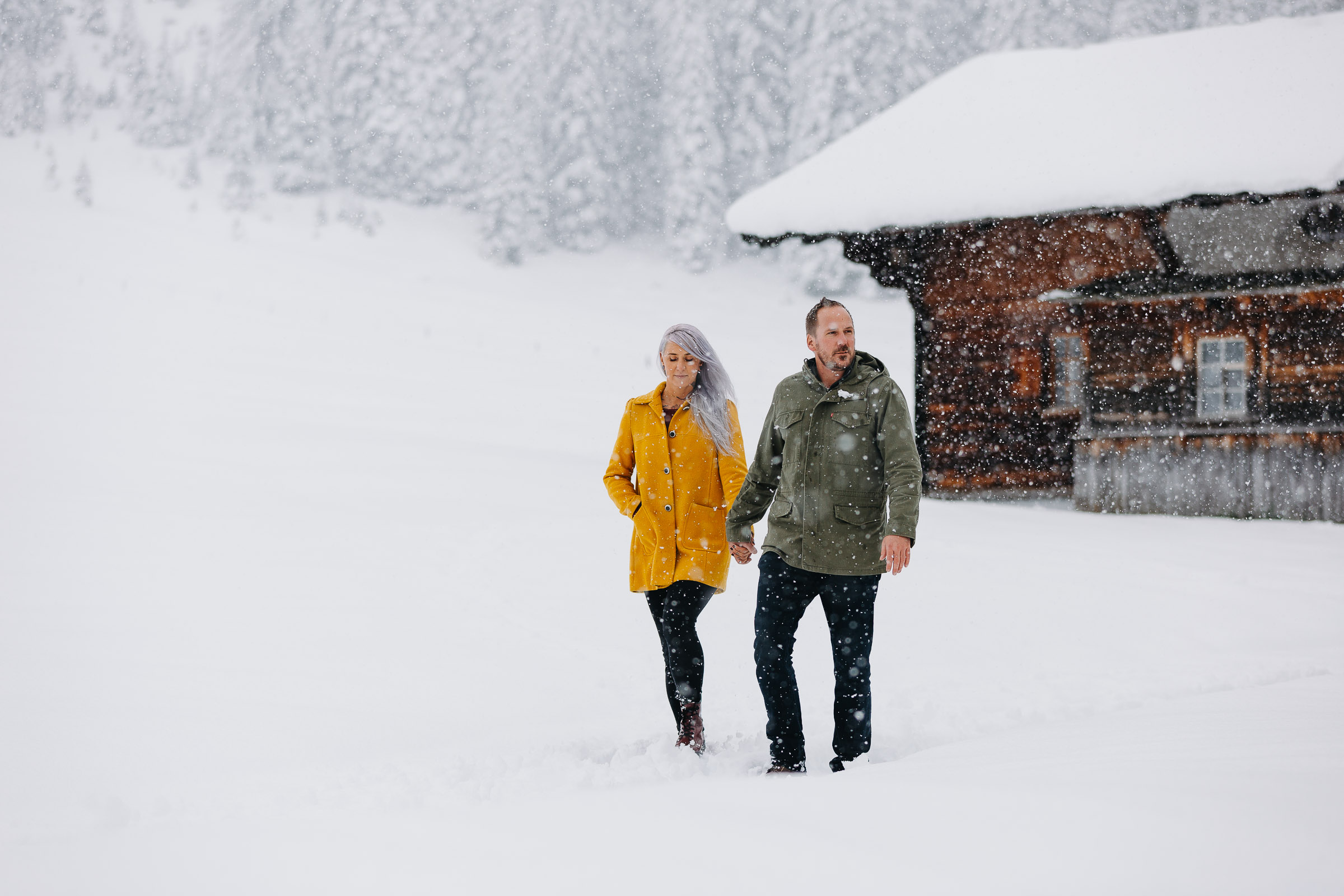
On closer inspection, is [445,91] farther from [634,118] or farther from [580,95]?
[634,118]

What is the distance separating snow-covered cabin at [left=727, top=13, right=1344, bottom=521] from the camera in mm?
11500

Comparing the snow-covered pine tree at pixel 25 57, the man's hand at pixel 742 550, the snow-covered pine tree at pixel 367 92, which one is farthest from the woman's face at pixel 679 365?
the snow-covered pine tree at pixel 25 57

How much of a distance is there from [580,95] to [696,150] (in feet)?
13.6

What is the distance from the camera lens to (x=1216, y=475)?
11.7 metres

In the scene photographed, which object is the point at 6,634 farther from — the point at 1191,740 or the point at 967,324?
the point at 967,324

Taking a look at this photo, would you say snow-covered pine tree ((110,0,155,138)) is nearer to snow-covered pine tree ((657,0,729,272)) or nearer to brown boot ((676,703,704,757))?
snow-covered pine tree ((657,0,729,272))

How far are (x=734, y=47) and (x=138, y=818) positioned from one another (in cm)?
3541

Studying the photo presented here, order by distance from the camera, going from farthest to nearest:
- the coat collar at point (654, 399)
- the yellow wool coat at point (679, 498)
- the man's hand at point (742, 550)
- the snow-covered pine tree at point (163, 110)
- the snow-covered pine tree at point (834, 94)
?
the snow-covered pine tree at point (163, 110) → the snow-covered pine tree at point (834, 94) → the coat collar at point (654, 399) → the yellow wool coat at point (679, 498) → the man's hand at point (742, 550)

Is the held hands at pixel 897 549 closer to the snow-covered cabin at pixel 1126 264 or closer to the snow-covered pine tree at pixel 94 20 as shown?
the snow-covered cabin at pixel 1126 264

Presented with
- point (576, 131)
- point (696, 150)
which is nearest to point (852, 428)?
point (696, 150)

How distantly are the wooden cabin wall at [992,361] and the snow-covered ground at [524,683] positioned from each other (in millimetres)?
1535

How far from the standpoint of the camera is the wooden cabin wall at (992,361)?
13695mm

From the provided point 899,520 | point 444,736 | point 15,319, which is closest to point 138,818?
point 444,736

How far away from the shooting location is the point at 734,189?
3525cm
